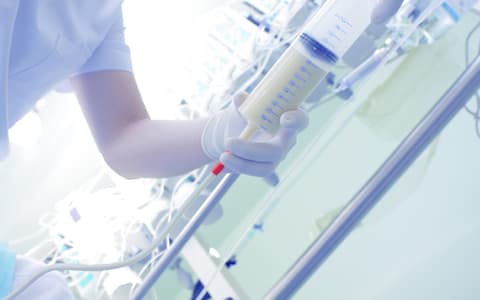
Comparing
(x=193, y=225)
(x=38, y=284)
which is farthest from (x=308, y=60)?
(x=38, y=284)

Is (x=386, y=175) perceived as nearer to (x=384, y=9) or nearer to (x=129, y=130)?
(x=384, y=9)

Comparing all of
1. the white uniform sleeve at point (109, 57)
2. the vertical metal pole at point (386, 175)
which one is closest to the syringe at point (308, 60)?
the vertical metal pole at point (386, 175)

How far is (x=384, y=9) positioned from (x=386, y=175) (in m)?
0.23

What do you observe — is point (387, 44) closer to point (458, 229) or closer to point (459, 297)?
point (458, 229)

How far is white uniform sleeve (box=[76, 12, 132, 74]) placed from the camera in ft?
3.24

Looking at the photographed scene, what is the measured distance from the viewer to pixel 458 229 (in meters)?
1.16

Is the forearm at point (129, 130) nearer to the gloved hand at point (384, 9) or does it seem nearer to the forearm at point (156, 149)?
the forearm at point (156, 149)

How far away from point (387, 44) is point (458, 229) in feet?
1.58

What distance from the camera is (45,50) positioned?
34.9 inches

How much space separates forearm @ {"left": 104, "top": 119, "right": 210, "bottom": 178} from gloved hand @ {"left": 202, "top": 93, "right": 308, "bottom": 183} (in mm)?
122

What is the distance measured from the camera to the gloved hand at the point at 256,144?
0.72m

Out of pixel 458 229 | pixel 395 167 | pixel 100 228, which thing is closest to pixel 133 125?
pixel 100 228

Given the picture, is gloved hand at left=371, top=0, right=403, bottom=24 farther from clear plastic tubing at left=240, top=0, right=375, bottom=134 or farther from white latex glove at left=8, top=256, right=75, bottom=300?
white latex glove at left=8, top=256, right=75, bottom=300

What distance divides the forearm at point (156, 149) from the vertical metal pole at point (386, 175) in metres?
0.32
